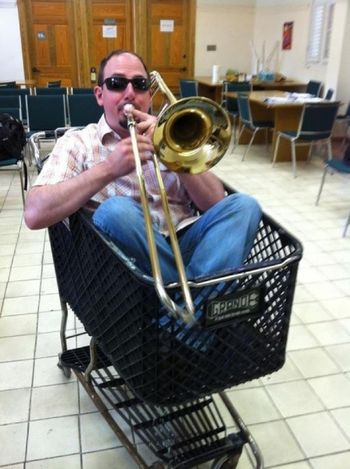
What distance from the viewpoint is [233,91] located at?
681 centimetres

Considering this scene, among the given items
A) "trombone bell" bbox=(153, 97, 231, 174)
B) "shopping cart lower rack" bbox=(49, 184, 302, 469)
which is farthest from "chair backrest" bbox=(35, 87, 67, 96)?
"trombone bell" bbox=(153, 97, 231, 174)

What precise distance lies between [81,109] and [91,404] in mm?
3870

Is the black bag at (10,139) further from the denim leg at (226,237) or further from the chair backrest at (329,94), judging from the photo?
the chair backrest at (329,94)

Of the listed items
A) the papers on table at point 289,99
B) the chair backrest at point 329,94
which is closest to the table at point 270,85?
the chair backrest at point 329,94

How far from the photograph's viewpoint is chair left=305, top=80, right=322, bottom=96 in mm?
6492

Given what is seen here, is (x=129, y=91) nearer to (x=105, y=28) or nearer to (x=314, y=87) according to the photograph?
(x=314, y=87)

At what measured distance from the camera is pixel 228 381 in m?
1.19

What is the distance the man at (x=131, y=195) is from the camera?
3.97 feet

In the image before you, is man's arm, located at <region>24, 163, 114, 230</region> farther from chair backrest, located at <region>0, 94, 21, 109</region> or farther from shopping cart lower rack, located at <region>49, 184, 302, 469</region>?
chair backrest, located at <region>0, 94, 21, 109</region>

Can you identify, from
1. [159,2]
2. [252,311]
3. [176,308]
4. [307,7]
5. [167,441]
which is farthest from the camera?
[159,2]

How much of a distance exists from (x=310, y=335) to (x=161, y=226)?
107cm

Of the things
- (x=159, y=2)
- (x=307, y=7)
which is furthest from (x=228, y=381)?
(x=159, y=2)

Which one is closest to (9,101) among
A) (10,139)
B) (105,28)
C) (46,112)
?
(46,112)

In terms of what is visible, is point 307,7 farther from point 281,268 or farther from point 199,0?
point 281,268
